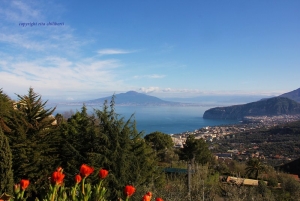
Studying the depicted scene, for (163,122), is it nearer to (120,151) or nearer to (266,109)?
(266,109)

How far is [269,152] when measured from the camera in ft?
130

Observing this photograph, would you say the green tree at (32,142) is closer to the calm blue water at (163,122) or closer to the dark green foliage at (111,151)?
the dark green foliage at (111,151)

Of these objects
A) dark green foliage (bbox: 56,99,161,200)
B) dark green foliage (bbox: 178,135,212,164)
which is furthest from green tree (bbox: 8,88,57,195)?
dark green foliage (bbox: 178,135,212,164)

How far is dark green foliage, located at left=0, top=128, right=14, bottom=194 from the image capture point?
22.2 feet

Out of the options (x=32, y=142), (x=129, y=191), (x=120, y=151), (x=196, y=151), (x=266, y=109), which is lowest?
(x=196, y=151)

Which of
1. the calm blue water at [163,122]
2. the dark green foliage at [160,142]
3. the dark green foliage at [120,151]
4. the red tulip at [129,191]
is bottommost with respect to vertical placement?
the calm blue water at [163,122]

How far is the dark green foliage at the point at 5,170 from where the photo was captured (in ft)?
22.2

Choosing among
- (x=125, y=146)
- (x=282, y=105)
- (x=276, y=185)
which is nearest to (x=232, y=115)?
(x=282, y=105)

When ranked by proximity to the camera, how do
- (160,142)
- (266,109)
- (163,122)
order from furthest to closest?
(266,109)
(163,122)
(160,142)

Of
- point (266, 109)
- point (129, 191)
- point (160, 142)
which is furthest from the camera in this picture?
point (266, 109)

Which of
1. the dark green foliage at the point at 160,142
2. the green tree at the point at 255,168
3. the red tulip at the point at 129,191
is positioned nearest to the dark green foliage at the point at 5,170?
the red tulip at the point at 129,191

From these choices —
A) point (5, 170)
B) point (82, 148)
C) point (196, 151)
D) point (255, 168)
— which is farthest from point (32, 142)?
point (255, 168)

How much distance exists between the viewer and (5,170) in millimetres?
7082

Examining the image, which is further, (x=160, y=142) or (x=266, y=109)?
(x=266, y=109)
